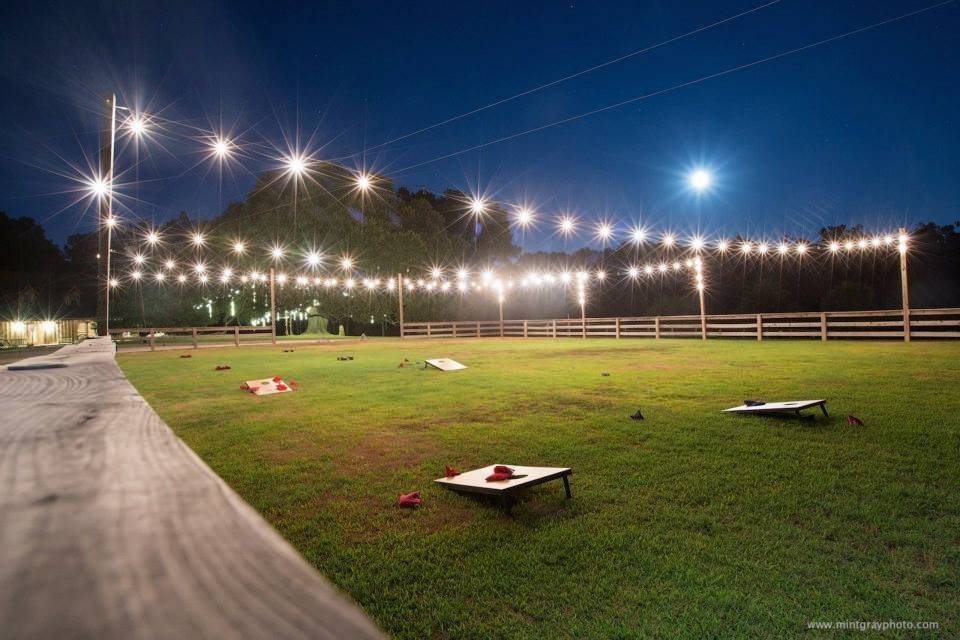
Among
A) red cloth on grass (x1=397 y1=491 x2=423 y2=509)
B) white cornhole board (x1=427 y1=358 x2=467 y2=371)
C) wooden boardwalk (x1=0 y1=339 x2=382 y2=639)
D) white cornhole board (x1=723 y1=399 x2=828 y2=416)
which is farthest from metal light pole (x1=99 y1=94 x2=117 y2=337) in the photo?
white cornhole board (x1=723 y1=399 x2=828 y2=416)

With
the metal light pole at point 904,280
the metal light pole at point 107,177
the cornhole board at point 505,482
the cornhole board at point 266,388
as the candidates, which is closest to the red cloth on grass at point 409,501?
the cornhole board at point 505,482

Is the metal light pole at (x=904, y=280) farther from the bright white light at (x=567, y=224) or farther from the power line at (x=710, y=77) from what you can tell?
the bright white light at (x=567, y=224)

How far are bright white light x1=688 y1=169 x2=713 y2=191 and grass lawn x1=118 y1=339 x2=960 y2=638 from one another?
38.0ft

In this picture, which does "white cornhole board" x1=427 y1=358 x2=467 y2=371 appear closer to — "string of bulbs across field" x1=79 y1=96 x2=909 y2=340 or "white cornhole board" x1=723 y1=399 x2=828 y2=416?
"white cornhole board" x1=723 y1=399 x2=828 y2=416

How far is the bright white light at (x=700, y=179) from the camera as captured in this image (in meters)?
17.2

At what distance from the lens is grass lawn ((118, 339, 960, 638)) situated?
218 cm

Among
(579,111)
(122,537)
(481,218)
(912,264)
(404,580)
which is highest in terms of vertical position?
(481,218)

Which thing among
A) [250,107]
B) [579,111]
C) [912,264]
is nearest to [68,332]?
[250,107]

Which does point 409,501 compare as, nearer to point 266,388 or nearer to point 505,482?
point 505,482

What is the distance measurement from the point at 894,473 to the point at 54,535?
493 centimetres

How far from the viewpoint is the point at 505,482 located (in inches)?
129

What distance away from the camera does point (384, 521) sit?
3.13 metres

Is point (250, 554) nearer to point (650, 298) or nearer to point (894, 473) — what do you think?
point (894, 473)

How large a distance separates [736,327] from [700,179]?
8.99 meters
